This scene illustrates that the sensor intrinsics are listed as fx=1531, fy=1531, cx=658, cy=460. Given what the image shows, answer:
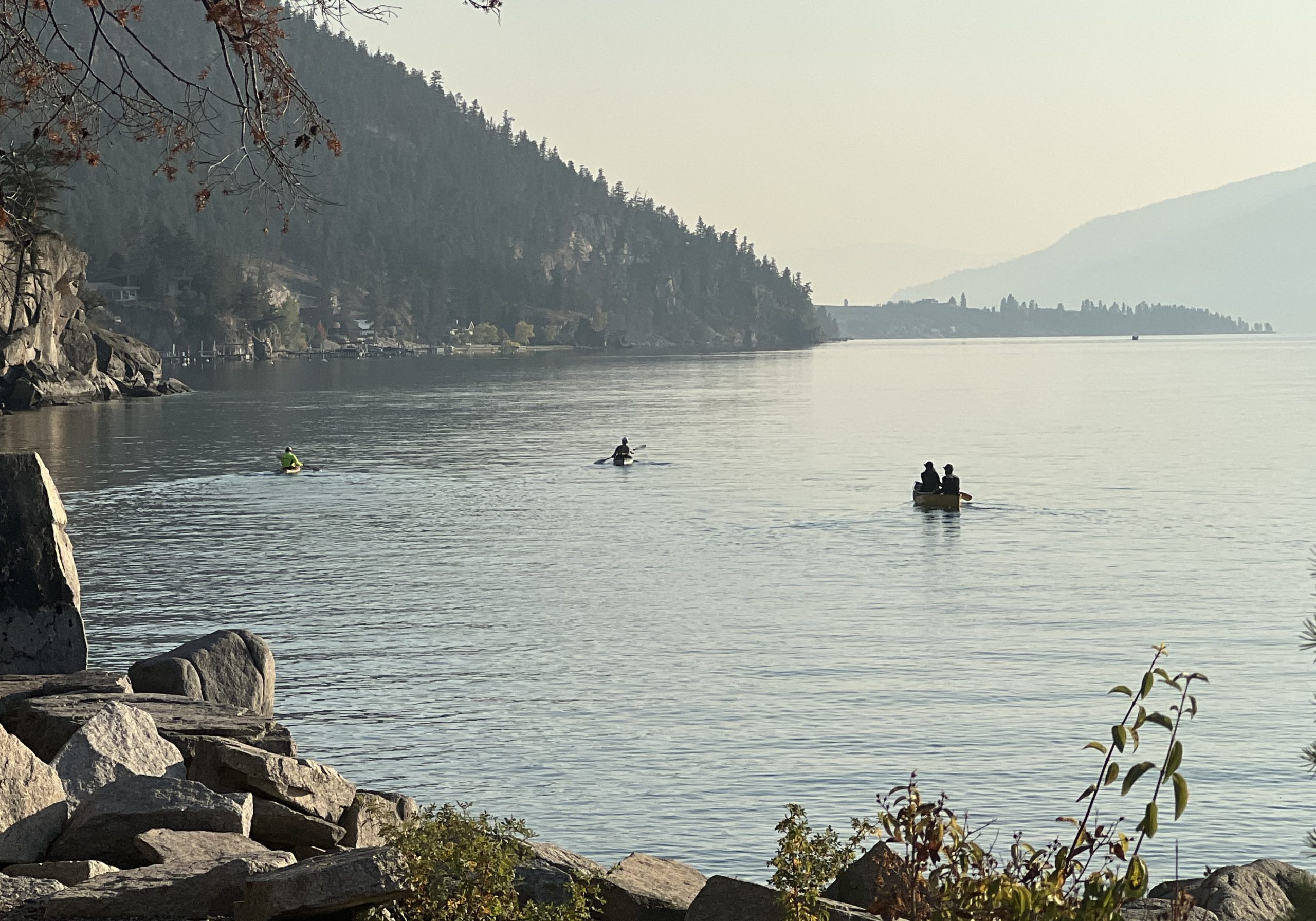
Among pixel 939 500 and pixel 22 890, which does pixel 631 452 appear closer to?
pixel 939 500

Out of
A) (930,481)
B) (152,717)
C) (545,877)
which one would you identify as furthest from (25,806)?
(930,481)

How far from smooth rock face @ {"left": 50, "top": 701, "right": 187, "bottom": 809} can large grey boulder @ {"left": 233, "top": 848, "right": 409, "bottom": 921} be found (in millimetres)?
3971

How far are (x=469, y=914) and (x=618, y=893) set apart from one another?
2.33 m

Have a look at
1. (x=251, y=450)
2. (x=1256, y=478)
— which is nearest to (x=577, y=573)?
(x=1256, y=478)

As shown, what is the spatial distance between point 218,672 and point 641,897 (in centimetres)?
1069

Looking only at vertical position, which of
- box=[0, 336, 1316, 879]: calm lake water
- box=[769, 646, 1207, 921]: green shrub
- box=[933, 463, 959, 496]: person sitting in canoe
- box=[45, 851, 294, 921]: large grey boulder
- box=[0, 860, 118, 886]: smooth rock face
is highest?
box=[769, 646, 1207, 921]: green shrub

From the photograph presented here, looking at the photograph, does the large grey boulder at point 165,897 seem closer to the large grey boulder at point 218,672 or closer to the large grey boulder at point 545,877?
the large grey boulder at point 545,877

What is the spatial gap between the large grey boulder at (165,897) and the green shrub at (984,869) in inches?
129

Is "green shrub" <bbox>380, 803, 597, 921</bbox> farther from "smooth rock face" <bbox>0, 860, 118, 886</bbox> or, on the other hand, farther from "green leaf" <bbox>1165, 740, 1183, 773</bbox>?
"green leaf" <bbox>1165, 740, 1183, 773</bbox>

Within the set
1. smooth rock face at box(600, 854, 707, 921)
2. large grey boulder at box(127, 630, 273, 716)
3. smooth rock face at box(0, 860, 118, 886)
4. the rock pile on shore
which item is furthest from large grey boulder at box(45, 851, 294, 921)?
large grey boulder at box(127, 630, 273, 716)

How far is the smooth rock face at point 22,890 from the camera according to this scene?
9.45 meters

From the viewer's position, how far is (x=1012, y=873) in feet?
26.6

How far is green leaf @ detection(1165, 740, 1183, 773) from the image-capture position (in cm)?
614

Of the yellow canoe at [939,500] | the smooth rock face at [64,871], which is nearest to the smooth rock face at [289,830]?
the smooth rock face at [64,871]
